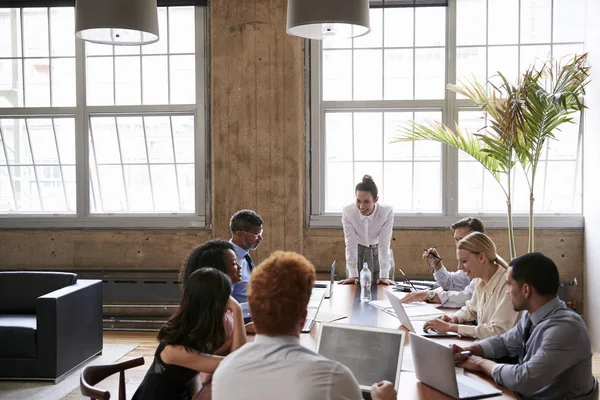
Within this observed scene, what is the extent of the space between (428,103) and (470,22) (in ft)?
3.08

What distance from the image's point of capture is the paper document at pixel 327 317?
153 inches

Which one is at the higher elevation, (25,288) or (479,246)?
(479,246)

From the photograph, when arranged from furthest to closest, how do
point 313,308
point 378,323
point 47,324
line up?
point 47,324, point 313,308, point 378,323

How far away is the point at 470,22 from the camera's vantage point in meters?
7.16

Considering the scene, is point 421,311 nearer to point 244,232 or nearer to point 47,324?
point 244,232

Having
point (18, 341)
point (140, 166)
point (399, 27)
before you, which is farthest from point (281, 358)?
point (140, 166)

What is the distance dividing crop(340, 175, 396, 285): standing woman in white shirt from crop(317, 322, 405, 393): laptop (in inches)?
131

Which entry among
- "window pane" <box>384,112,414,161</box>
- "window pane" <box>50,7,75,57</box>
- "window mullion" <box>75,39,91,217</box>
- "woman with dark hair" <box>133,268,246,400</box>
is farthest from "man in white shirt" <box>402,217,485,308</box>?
"window pane" <box>50,7,75,57</box>

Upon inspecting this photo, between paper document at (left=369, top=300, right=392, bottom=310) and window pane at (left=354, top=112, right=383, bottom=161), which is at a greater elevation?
window pane at (left=354, top=112, right=383, bottom=161)

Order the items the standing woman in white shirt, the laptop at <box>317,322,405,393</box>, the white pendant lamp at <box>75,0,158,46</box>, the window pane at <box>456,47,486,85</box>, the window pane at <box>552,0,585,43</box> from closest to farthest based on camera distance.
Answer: the laptop at <box>317,322,405,393</box>, the white pendant lamp at <box>75,0,158,46</box>, the standing woman in white shirt, the window pane at <box>552,0,585,43</box>, the window pane at <box>456,47,486,85</box>

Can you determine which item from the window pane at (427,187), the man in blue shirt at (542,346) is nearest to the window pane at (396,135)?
the window pane at (427,187)

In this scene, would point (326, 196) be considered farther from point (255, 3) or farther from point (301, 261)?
point (301, 261)

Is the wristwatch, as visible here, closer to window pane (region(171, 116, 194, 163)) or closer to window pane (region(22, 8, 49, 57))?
window pane (region(171, 116, 194, 163))

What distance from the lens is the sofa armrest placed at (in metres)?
5.31
